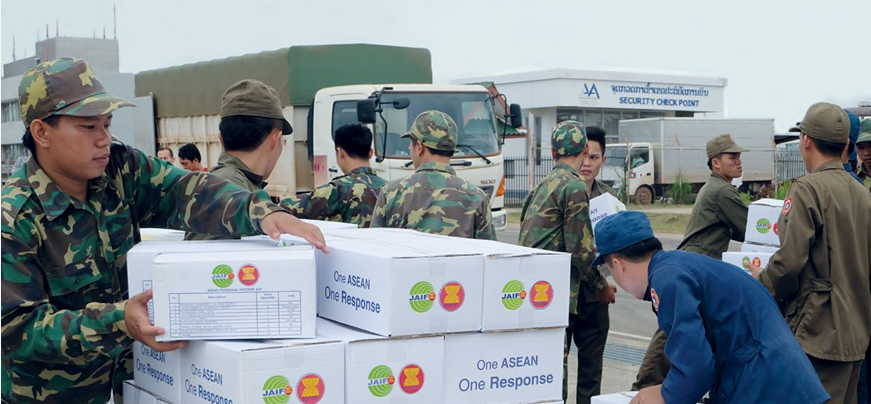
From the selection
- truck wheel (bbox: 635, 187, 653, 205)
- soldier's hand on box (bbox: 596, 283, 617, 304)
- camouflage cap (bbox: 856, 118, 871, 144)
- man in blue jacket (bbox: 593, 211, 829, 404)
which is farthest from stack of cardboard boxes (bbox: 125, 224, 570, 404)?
truck wheel (bbox: 635, 187, 653, 205)

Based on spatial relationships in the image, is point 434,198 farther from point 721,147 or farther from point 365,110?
point 365,110

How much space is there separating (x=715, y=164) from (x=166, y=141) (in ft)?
43.7

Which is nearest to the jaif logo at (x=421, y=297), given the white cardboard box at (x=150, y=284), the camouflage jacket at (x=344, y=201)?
the white cardboard box at (x=150, y=284)

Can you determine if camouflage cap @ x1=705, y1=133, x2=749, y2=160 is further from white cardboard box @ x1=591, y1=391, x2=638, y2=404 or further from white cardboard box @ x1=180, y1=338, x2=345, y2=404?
white cardboard box @ x1=180, y1=338, x2=345, y2=404

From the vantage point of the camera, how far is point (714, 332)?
10.3 feet

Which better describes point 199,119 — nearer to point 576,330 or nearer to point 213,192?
point 576,330

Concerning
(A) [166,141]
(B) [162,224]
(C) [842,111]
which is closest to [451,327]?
(B) [162,224]

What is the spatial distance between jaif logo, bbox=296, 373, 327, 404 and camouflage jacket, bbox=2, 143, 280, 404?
1.74ft

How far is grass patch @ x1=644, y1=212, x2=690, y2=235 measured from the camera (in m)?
18.5

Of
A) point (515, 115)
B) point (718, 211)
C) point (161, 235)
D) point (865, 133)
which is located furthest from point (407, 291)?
point (515, 115)

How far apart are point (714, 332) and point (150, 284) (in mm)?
1892

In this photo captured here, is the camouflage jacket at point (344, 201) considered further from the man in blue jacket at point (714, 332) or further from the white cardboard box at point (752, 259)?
the man in blue jacket at point (714, 332)

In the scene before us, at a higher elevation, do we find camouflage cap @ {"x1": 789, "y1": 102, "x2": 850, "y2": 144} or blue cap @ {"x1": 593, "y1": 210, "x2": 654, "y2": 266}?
camouflage cap @ {"x1": 789, "y1": 102, "x2": 850, "y2": 144}

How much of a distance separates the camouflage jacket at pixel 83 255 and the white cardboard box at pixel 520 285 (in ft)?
2.36
